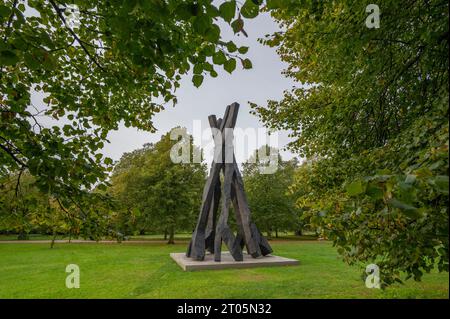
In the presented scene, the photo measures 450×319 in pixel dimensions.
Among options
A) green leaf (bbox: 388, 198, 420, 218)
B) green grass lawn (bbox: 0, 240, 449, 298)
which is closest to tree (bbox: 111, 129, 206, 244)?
green grass lawn (bbox: 0, 240, 449, 298)

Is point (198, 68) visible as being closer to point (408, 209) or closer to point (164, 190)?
A: point (408, 209)

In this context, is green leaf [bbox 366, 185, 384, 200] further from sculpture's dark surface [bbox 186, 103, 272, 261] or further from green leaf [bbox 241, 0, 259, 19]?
sculpture's dark surface [bbox 186, 103, 272, 261]

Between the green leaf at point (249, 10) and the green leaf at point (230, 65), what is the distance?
0.43m

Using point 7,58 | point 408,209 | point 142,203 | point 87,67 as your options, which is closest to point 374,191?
point 408,209

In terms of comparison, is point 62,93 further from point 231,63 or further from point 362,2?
point 362,2

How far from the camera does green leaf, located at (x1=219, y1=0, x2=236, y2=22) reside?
1.82 meters

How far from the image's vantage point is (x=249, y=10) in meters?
1.94

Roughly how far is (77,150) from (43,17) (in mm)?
1790

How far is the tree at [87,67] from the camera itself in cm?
205

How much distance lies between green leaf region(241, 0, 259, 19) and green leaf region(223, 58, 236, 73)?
1.42ft

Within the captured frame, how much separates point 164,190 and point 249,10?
70.6 ft

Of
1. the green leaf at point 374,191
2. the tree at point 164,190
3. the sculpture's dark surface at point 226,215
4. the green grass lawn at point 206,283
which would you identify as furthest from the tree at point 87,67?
the tree at point 164,190

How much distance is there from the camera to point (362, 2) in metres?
3.92
